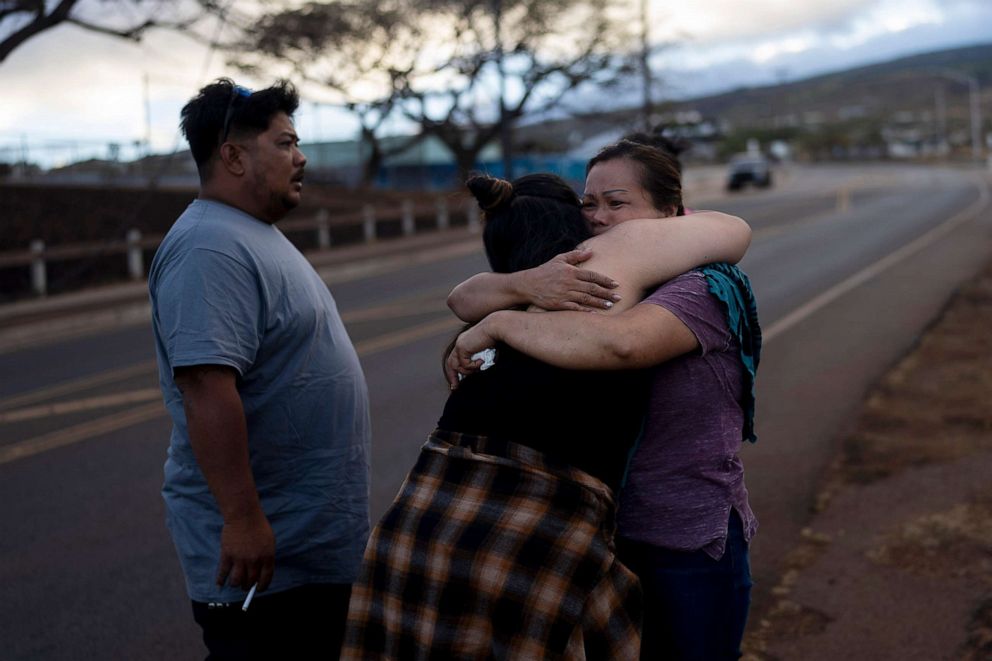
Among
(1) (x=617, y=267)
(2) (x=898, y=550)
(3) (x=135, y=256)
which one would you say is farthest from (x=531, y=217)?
(3) (x=135, y=256)

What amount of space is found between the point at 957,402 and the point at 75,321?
1196 centimetres

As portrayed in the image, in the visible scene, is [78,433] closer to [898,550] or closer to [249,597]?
[898,550]

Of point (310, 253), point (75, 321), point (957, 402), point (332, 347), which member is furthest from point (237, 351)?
point (310, 253)

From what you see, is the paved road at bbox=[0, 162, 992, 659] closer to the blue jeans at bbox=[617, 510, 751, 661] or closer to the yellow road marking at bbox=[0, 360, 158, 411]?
the yellow road marking at bbox=[0, 360, 158, 411]

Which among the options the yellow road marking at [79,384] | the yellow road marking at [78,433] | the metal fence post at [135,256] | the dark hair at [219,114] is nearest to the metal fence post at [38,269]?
the metal fence post at [135,256]

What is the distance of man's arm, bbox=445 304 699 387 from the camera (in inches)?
83.9

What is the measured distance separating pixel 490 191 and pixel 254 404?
0.81m

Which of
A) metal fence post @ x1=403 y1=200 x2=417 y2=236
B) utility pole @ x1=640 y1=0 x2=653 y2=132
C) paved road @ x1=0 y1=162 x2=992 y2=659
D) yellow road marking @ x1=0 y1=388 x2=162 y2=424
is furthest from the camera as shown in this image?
utility pole @ x1=640 y1=0 x2=653 y2=132

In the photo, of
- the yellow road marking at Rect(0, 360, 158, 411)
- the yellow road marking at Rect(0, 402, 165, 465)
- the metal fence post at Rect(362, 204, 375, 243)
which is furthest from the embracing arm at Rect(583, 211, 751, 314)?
the metal fence post at Rect(362, 204, 375, 243)

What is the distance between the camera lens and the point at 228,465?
2.47 m

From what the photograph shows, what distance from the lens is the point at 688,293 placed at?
227cm

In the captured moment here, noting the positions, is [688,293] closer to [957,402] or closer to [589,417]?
[589,417]

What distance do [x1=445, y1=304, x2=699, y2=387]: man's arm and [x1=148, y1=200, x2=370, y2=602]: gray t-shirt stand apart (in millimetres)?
611

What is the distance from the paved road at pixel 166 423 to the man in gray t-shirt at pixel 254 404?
0.86 metres
